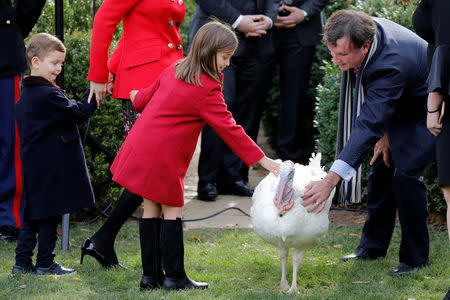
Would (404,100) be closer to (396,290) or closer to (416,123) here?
(416,123)

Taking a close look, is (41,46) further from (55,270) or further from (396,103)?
(396,103)

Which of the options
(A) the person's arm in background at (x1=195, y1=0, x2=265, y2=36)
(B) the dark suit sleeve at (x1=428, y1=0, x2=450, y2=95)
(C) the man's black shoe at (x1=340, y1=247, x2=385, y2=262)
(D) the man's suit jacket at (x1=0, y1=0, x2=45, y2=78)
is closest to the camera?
(B) the dark suit sleeve at (x1=428, y1=0, x2=450, y2=95)

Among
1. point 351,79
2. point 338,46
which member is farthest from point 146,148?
point 351,79

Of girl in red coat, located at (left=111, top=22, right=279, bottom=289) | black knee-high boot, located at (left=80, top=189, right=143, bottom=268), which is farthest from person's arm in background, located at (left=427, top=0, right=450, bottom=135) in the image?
black knee-high boot, located at (left=80, top=189, right=143, bottom=268)

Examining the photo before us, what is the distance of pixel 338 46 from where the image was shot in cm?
441

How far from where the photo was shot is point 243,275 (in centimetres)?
488

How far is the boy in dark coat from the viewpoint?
185 inches

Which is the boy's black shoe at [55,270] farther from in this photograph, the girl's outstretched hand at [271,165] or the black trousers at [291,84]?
the black trousers at [291,84]

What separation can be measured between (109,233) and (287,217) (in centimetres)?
140

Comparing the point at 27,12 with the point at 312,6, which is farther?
the point at 312,6

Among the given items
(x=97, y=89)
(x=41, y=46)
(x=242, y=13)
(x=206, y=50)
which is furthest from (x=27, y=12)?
(x=242, y=13)

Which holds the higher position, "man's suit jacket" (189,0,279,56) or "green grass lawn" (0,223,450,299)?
"man's suit jacket" (189,0,279,56)

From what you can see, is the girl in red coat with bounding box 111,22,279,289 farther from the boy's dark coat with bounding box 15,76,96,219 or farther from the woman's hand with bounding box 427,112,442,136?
the woman's hand with bounding box 427,112,442,136

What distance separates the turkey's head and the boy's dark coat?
4.84ft
